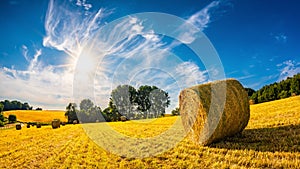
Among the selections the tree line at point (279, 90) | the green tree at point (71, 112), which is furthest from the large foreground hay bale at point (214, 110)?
the green tree at point (71, 112)

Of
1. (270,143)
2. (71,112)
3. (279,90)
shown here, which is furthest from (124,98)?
(270,143)

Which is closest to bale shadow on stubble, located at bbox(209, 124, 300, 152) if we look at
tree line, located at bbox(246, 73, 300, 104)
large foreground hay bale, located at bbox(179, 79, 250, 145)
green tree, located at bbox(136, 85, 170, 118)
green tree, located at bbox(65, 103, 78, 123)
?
large foreground hay bale, located at bbox(179, 79, 250, 145)

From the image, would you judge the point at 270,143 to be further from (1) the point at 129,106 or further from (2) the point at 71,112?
(2) the point at 71,112

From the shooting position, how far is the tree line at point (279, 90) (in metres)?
39.9

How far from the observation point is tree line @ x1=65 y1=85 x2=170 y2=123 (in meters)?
57.4

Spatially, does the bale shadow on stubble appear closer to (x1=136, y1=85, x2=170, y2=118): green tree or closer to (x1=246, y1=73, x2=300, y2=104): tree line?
(x1=246, y1=73, x2=300, y2=104): tree line

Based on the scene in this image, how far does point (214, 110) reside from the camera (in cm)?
824

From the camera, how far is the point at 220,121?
815 centimetres

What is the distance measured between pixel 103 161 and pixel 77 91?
7.91 m

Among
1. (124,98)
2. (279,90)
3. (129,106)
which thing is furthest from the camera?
(124,98)

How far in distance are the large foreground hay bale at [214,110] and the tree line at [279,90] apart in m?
33.5

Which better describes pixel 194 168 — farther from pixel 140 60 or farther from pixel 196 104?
pixel 140 60

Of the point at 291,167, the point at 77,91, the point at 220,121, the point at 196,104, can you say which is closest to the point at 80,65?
the point at 77,91

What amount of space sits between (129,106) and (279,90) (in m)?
33.9
